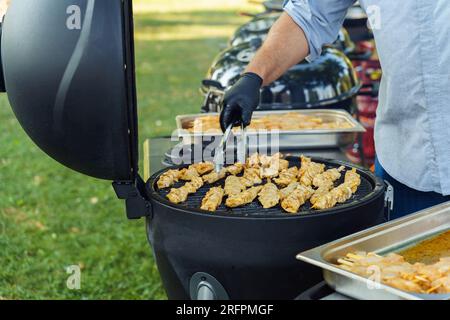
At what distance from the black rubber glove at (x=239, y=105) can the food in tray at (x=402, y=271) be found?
2.44 ft

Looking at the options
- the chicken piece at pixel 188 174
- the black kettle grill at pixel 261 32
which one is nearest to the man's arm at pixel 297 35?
the chicken piece at pixel 188 174

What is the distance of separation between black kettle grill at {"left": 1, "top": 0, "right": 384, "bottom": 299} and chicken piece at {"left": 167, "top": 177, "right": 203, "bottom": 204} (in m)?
0.07

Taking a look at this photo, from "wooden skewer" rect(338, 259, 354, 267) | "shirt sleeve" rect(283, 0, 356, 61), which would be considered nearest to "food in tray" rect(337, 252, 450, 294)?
"wooden skewer" rect(338, 259, 354, 267)

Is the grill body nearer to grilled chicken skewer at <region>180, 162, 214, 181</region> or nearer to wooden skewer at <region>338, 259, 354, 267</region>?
wooden skewer at <region>338, 259, 354, 267</region>

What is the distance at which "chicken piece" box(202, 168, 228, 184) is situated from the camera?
2.29 meters

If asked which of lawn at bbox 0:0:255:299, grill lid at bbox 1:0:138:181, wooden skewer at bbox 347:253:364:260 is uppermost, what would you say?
grill lid at bbox 1:0:138:181

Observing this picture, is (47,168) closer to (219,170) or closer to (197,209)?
(219,170)

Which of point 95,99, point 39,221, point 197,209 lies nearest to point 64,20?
point 95,99

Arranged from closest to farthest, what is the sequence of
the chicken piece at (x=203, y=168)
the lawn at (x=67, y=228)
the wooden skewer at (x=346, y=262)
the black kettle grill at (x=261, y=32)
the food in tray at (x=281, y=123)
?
the wooden skewer at (x=346, y=262)
the chicken piece at (x=203, y=168)
the food in tray at (x=281, y=123)
the black kettle grill at (x=261, y=32)
the lawn at (x=67, y=228)

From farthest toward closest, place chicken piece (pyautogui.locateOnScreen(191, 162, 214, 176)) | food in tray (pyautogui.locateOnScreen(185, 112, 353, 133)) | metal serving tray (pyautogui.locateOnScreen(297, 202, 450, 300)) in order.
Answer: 1. food in tray (pyautogui.locateOnScreen(185, 112, 353, 133))
2. chicken piece (pyautogui.locateOnScreen(191, 162, 214, 176))
3. metal serving tray (pyautogui.locateOnScreen(297, 202, 450, 300))

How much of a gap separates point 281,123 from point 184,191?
1342 millimetres

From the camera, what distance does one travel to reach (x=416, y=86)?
2219 mm

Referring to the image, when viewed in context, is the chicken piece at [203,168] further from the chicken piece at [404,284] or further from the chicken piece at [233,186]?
the chicken piece at [404,284]

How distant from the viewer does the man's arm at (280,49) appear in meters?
2.50
